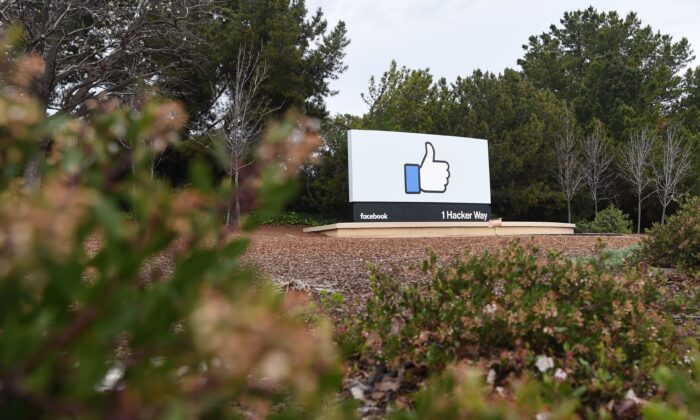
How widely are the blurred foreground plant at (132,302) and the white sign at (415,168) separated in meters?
13.7

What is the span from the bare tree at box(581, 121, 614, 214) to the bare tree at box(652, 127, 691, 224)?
1823mm

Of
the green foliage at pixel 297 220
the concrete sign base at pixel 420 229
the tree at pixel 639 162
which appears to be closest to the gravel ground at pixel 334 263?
the concrete sign base at pixel 420 229

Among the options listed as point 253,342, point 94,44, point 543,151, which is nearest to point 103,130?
point 253,342

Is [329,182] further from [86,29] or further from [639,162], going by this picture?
[639,162]

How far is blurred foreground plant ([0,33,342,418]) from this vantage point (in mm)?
502

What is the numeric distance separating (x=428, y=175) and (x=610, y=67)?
46.6 ft

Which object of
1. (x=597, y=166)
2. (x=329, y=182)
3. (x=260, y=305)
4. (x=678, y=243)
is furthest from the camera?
(x=597, y=166)

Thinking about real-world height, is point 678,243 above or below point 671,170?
below

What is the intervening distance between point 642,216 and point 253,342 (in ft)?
86.8

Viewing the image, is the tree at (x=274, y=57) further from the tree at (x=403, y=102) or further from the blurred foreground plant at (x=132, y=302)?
the blurred foreground plant at (x=132, y=302)

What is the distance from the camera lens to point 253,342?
0.48 meters

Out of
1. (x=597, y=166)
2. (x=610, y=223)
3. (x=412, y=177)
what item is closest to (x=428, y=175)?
(x=412, y=177)

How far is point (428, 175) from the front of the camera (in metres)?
15.6

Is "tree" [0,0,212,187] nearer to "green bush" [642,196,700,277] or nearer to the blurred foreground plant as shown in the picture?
"green bush" [642,196,700,277]
